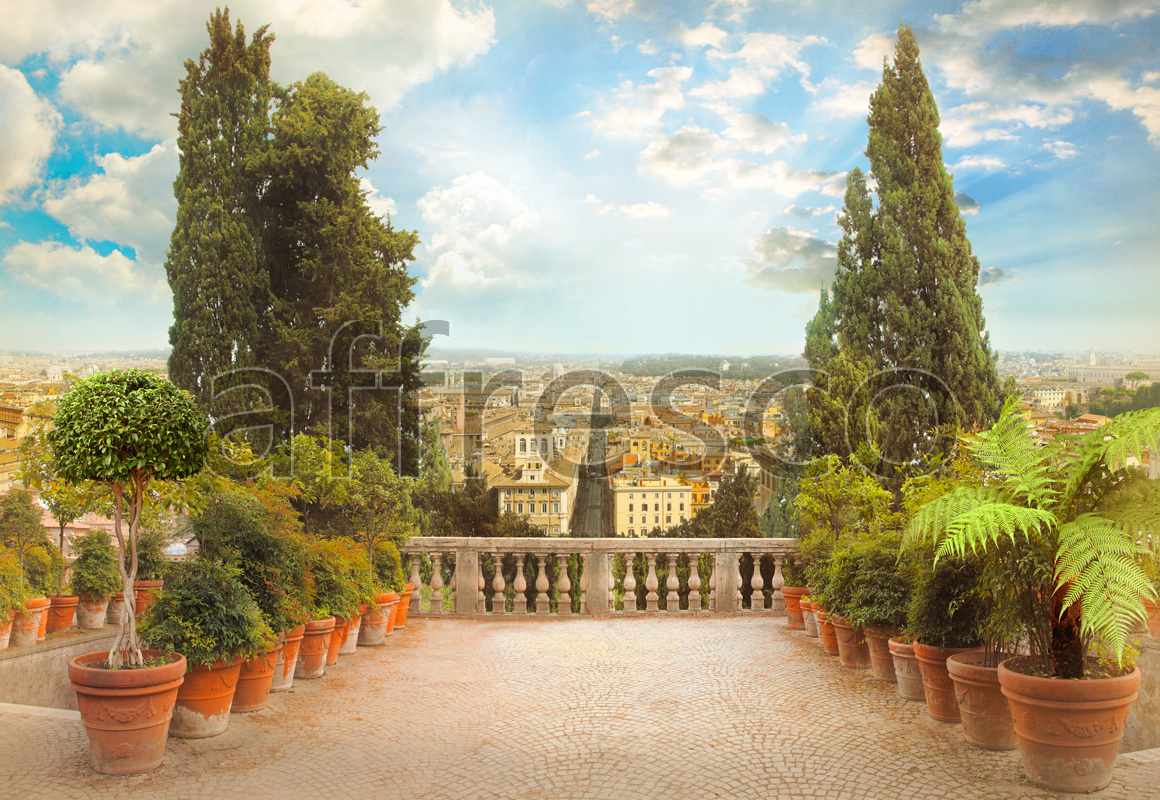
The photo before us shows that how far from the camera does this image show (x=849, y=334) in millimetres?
14195

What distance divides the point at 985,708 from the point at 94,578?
28.4ft

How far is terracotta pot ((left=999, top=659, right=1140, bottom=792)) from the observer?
122 inches

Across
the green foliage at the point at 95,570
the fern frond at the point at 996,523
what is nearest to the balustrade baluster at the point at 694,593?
the fern frond at the point at 996,523

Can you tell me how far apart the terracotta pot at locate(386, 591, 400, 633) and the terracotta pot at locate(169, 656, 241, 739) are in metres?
2.79

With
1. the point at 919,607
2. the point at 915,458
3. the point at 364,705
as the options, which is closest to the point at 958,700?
the point at 919,607

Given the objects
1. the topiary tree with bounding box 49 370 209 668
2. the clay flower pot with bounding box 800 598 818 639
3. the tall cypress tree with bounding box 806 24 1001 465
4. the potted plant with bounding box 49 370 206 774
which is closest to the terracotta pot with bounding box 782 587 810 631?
the clay flower pot with bounding box 800 598 818 639

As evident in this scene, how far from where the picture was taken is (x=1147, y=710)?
4.80 meters

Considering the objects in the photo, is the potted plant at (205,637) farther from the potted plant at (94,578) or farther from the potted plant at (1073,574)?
the potted plant at (94,578)

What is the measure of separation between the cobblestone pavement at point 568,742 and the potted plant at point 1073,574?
252mm

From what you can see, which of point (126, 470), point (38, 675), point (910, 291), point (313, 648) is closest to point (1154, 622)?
point (313, 648)

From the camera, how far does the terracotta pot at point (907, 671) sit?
4676 millimetres

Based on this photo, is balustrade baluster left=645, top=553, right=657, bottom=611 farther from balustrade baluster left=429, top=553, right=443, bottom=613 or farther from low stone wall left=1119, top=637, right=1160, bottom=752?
low stone wall left=1119, top=637, right=1160, bottom=752

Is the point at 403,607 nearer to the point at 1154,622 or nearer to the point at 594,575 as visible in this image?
the point at 594,575

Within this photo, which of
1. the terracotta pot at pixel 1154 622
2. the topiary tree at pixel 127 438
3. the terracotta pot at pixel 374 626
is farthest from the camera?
the terracotta pot at pixel 374 626
